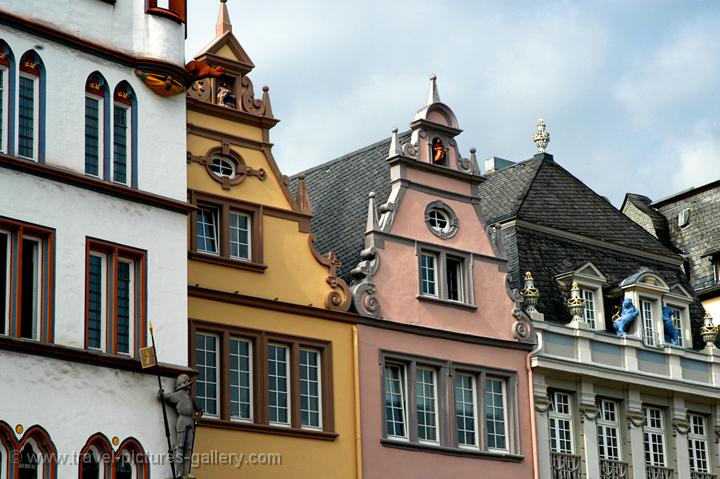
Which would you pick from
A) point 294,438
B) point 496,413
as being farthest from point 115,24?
point 496,413

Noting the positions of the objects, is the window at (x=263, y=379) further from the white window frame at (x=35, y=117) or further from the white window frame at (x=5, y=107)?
the white window frame at (x=5, y=107)

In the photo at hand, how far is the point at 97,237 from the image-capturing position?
32906 mm

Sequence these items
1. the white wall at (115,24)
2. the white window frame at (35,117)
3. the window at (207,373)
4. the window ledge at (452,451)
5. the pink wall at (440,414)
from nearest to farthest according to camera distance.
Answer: the white window frame at (35,117) → the white wall at (115,24) → the window at (207,373) → the pink wall at (440,414) → the window ledge at (452,451)

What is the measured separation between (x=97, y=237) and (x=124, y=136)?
8.28ft

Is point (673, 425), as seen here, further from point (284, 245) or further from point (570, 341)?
point (284, 245)

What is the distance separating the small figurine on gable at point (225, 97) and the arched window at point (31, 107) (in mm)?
8507

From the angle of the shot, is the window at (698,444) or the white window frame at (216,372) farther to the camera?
the window at (698,444)

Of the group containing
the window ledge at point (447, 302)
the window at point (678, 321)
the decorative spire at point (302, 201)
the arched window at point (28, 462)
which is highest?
the decorative spire at point (302, 201)

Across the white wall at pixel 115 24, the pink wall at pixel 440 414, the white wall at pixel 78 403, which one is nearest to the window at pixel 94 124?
the white wall at pixel 115 24

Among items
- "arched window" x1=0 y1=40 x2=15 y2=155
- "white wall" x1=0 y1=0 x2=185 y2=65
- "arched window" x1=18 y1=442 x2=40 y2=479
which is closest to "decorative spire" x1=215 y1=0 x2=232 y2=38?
"white wall" x1=0 y1=0 x2=185 y2=65

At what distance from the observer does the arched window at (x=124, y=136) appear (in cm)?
3416

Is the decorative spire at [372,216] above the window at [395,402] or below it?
above

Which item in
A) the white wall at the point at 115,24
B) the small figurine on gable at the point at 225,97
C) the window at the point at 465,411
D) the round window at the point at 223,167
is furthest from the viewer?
the window at the point at 465,411

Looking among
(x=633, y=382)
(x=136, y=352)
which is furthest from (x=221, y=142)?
(x=633, y=382)
